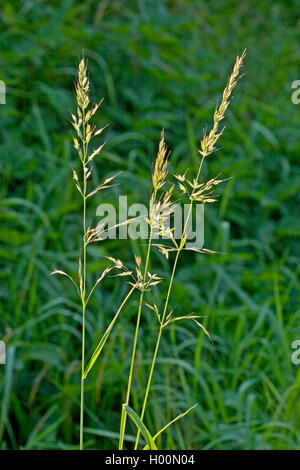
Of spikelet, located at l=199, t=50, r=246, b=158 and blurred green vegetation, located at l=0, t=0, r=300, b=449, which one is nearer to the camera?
spikelet, located at l=199, t=50, r=246, b=158

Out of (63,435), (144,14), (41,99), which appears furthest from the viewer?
(144,14)

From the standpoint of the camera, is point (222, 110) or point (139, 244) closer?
point (222, 110)

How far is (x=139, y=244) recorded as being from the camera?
217cm

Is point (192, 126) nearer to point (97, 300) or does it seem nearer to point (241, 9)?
point (97, 300)

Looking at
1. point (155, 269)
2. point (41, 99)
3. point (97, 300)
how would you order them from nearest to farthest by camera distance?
1. point (97, 300)
2. point (155, 269)
3. point (41, 99)

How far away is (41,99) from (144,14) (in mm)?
806

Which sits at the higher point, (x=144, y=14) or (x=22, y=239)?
(x=144, y=14)

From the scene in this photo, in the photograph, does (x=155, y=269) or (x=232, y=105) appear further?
(x=232, y=105)

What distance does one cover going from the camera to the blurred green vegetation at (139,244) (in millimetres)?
1714

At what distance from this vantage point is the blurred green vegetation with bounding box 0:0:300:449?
171 centimetres

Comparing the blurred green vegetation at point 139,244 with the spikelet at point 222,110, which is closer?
the spikelet at point 222,110

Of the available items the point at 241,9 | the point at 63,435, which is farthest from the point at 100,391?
the point at 241,9

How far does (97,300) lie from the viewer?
1983mm

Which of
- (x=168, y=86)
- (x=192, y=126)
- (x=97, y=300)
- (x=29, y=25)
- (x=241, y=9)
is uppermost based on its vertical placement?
(x=241, y=9)
